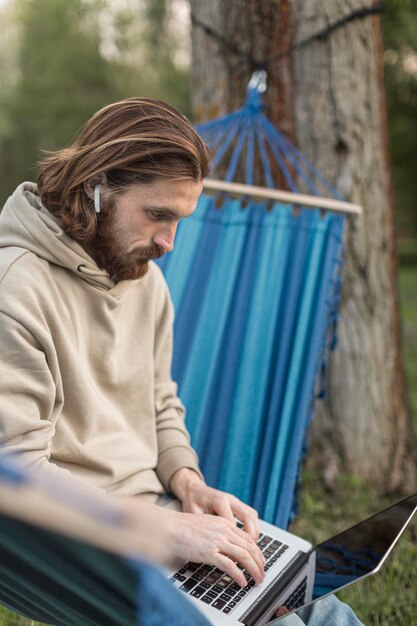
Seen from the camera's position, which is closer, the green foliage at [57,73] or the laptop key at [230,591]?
the laptop key at [230,591]

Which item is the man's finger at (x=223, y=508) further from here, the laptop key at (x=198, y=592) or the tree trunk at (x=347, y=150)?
the tree trunk at (x=347, y=150)

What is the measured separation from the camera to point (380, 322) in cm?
299

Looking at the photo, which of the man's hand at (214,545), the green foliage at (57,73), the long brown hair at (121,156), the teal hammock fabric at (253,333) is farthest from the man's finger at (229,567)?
the green foliage at (57,73)

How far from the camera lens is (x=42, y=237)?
1.44 metres

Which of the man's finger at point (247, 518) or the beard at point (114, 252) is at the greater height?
the beard at point (114, 252)

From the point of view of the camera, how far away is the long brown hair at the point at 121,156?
4.76 ft

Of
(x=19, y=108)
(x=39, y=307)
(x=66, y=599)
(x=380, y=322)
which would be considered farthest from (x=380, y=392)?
(x=19, y=108)

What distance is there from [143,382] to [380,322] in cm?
155

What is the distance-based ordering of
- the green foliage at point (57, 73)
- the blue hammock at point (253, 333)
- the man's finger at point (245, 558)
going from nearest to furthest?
the man's finger at point (245, 558) < the blue hammock at point (253, 333) < the green foliage at point (57, 73)

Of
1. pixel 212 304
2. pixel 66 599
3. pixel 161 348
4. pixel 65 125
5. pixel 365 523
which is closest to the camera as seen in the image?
pixel 66 599

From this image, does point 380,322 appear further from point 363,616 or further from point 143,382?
point 143,382

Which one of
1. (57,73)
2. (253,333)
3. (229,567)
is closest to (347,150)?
(253,333)

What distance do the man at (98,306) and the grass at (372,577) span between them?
0.71 m

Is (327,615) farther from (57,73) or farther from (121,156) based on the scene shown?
(57,73)
